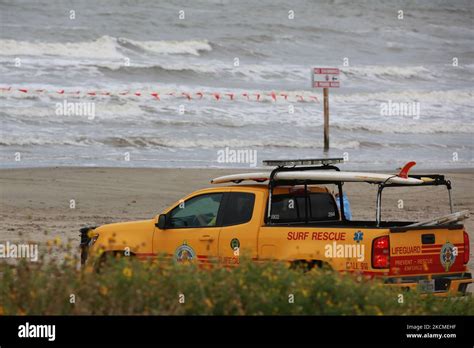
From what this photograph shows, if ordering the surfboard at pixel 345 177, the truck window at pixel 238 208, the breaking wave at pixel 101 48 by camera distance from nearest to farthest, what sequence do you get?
the surfboard at pixel 345 177, the truck window at pixel 238 208, the breaking wave at pixel 101 48

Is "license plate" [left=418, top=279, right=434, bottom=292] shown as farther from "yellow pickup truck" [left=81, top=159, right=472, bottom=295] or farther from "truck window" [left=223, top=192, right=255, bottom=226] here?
"truck window" [left=223, top=192, right=255, bottom=226]

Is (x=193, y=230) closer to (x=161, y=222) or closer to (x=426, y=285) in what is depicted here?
(x=161, y=222)

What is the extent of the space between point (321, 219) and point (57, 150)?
20556 mm

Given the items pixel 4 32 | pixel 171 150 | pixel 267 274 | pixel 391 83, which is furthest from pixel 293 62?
pixel 267 274

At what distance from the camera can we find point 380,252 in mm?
11633

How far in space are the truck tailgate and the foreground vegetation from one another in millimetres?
1986

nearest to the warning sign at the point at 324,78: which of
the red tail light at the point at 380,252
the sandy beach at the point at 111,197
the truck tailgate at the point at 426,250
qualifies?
the sandy beach at the point at 111,197

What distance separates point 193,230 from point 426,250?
9.40ft

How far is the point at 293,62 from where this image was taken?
58.9m

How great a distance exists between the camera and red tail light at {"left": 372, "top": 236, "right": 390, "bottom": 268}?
11633mm

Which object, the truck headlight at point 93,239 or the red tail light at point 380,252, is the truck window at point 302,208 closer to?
the red tail light at point 380,252

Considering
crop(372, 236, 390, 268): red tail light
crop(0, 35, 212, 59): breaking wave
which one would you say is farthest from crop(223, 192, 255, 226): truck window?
crop(0, 35, 212, 59): breaking wave

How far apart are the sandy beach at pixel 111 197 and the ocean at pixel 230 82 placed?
2.71 meters

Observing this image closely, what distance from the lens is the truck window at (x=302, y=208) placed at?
13078mm
